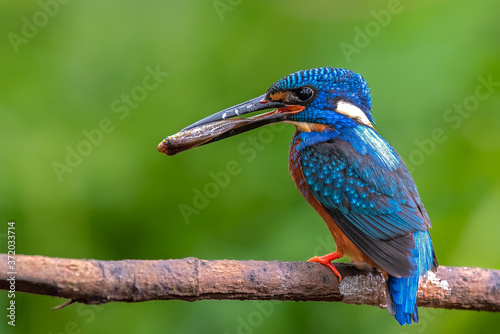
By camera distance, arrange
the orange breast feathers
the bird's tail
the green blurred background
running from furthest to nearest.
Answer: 1. the green blurred background
2. the orange breast feathers
3. the bird's tail

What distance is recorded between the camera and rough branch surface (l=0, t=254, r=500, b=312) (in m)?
1.92

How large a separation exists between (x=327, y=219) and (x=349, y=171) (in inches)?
9.4

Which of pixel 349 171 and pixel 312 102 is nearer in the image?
pixel 349 171

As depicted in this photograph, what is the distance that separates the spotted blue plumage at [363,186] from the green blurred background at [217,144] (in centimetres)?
55

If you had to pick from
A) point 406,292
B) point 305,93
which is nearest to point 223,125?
point 305,93

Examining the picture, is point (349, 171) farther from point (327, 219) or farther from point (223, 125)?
point (223, 125)

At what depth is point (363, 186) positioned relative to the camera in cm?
270

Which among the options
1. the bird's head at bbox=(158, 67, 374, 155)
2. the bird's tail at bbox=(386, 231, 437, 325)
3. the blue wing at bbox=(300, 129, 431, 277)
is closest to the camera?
the bird's tail at bbox=(386, 231, 437, 325)

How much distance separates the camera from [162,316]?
316 cm

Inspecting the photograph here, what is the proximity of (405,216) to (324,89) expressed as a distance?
0.69 meters

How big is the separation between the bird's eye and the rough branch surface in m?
0.76

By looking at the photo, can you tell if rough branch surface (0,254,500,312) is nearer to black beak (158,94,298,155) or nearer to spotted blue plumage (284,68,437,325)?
spotted blue plumage (284,68,437,325)

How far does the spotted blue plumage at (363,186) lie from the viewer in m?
2.52

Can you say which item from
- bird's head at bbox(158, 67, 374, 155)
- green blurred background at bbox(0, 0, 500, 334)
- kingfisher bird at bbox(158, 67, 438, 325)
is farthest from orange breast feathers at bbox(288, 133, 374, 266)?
green blurred background at bbox(0, 0, 500, 334)
